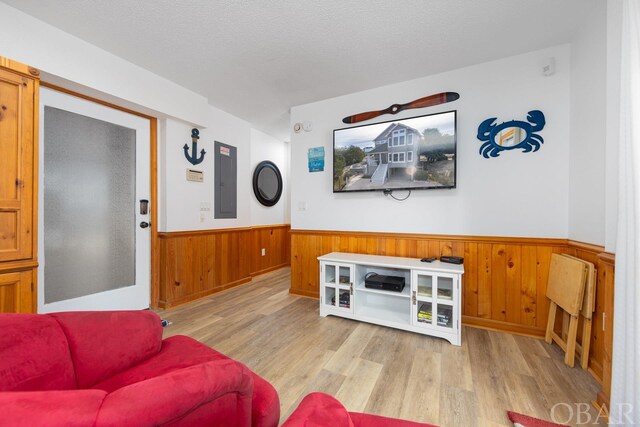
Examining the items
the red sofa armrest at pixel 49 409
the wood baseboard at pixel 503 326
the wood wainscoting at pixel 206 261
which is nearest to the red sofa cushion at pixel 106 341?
the red sofa armrest at pixel 49 409

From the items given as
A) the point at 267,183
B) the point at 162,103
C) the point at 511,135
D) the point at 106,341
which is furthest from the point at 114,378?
the point at 267,183

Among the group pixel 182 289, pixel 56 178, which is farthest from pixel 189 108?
pixel 182 289

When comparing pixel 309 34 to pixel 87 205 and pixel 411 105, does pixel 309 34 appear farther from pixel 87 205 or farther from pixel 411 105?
pixel 87 205

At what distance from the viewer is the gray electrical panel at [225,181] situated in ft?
11.6

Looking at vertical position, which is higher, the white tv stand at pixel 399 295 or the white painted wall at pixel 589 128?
the white painted wall at pixel 589 128

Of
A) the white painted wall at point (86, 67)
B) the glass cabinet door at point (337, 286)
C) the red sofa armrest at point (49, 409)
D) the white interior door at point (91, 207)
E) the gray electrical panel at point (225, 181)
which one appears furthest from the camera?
the gray electrical panel at point (225, 181)

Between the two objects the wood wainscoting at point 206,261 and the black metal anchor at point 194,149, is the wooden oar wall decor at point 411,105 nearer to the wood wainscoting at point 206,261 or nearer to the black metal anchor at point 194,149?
the black metal anchor at point 194,149

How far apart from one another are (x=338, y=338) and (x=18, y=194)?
2.43 m

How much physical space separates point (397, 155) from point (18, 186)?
2905 mm

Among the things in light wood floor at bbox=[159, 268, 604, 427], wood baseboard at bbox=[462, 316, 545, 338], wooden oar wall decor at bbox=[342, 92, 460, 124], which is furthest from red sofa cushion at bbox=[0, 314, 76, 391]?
wooden oar wall decor at bbox=[342, 92, 460, 124]

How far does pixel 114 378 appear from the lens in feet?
3.48

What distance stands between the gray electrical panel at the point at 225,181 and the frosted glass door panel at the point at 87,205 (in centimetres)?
97

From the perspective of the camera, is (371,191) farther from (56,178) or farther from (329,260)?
(56,178)

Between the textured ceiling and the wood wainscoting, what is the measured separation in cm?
184
